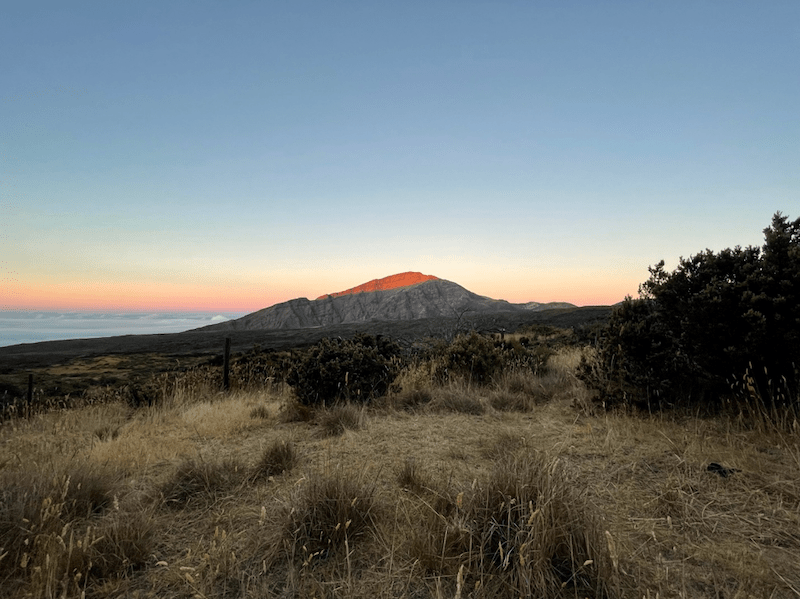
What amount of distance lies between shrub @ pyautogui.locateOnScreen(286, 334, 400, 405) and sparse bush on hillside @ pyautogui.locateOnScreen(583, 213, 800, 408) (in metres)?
3.70

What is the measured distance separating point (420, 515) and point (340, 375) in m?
4.96

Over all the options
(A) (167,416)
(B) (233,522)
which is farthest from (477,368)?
(B) (233,522)

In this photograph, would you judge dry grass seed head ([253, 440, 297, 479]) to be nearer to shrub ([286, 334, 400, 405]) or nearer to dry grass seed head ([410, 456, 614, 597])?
dry grass seed head ([410, 456, 614, 597])

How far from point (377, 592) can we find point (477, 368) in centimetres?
713

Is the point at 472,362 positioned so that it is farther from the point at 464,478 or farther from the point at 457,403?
the point at 464,478

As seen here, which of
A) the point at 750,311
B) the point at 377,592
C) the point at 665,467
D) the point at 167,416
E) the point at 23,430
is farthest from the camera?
the point at 167,416

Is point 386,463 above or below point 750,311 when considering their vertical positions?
below

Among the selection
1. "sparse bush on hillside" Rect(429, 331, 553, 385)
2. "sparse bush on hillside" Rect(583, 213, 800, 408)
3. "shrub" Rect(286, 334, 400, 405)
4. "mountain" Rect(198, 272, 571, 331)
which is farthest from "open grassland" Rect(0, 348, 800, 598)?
"mountain" Rect(198, 272, 571, 331)

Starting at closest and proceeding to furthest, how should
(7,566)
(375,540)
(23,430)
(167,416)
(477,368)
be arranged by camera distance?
(7,566) → (375,540) → (23,430) → (167,416) → (477,368)

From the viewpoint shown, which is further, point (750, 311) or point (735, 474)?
point (750, 311)

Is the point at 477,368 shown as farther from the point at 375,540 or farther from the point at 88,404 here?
the point at 88,404

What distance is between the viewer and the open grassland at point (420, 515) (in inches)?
92.0

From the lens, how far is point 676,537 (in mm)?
2861

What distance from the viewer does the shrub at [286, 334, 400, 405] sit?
7.59 m
